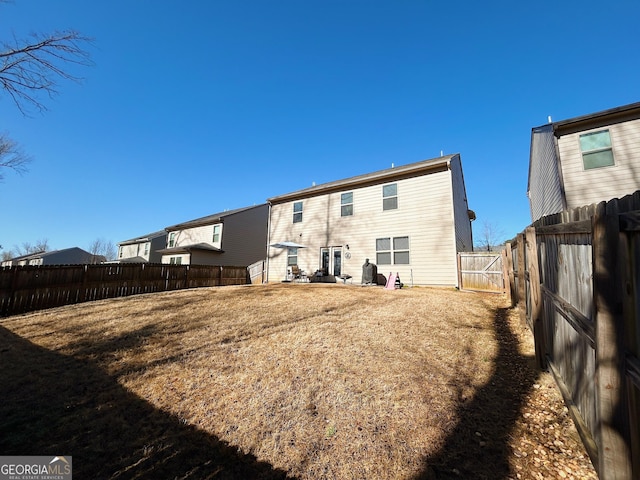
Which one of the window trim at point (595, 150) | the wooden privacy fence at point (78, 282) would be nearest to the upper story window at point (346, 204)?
the window trim at point (595, 150)

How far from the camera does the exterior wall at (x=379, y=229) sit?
37.7 feet

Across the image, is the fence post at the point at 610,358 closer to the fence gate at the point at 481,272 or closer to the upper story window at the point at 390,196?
the fence gate at the point at 481,272

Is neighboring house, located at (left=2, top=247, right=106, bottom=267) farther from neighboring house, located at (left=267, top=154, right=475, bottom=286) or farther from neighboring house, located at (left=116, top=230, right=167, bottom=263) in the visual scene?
neighboring house, located at (left=267, top=154, right=475, bottom=286)

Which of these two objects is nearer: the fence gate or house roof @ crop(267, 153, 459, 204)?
the fence gate

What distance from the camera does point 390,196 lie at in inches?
521

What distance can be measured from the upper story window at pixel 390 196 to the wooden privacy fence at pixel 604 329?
34.4ft

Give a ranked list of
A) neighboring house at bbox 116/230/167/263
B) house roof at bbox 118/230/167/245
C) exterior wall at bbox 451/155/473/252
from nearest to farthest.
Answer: exterior wall at bbox 451/155/473/252 → neighboring house at bbox 116/230/167/263 → house roof at bbox 118/230/167/245

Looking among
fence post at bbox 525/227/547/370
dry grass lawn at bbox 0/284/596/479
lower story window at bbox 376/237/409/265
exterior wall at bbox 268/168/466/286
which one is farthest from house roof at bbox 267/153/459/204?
fence post at bbox 525/227/547/370

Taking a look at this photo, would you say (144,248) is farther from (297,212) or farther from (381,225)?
(381,225)

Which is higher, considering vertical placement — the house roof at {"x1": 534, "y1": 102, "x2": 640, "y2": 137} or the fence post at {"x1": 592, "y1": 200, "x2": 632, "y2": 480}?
the house roof at {"x1": 534, "y1": 102, "x2": 640, "y2": 137}

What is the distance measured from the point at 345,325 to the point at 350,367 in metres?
1.73

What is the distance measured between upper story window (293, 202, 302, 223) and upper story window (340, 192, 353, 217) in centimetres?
302

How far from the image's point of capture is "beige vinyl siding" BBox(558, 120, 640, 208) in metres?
8.14

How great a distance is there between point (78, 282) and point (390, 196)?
47.1 ft
